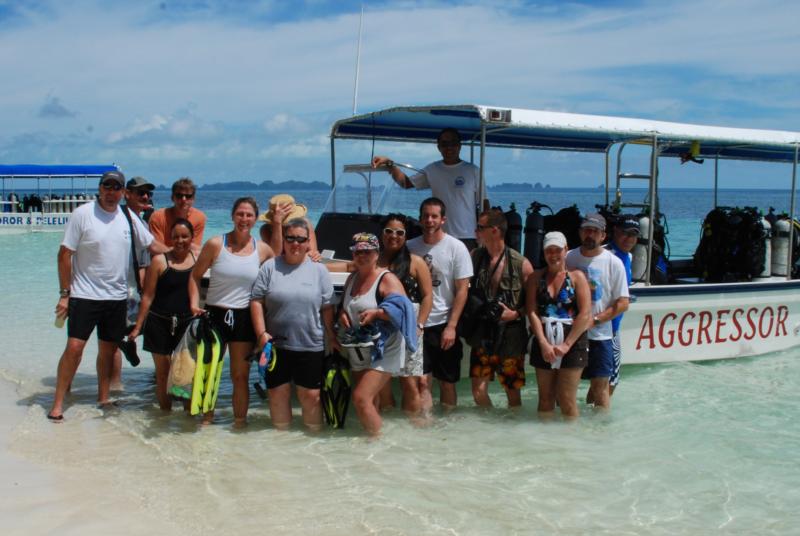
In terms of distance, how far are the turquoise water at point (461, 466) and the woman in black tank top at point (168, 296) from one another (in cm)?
70

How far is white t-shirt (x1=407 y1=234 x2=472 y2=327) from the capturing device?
18.1 ft

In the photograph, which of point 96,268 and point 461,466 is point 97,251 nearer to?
point 96,268

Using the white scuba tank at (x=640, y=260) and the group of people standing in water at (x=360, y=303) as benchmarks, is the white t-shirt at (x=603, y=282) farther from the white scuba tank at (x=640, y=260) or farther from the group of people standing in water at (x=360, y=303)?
the white scuba tank at (x=640, y=260)

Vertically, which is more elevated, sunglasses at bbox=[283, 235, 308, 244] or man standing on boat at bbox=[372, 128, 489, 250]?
man standing on boat at bbox=[372, 128, 489, 250]

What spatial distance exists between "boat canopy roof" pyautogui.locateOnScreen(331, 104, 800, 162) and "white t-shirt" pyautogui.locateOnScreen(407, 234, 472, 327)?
123 cm

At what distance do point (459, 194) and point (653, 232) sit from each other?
243 centimetres

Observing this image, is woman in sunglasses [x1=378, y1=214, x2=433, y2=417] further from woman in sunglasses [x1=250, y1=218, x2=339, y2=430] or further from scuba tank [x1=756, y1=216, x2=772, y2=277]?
scuba tank [x1=756, y1=216, x2=772, y2=277]

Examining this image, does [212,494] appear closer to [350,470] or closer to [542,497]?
[350,470]

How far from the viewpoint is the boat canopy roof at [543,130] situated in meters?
6.45

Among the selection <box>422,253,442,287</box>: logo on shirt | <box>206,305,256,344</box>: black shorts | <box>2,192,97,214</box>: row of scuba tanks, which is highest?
<box>2,192,97,214</box>: row of scuba tanks

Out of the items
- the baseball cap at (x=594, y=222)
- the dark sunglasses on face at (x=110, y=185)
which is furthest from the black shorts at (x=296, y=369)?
the baseball cap at (x=594, y=222)

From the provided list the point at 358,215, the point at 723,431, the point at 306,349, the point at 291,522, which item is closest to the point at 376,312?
the point at 306,349

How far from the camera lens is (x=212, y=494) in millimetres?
4598

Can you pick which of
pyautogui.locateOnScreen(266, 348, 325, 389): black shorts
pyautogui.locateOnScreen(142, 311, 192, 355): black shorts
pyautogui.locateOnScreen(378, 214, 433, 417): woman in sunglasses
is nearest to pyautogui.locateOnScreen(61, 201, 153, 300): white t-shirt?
pyautogui.locateOnScreen(142, 311, 192, 355): black shorts
